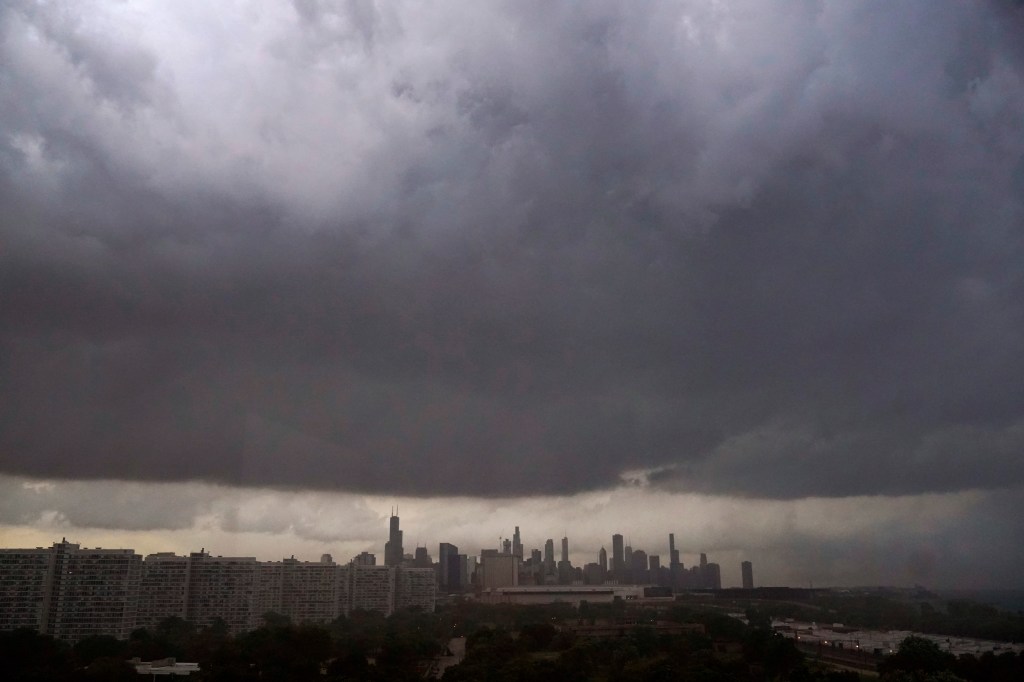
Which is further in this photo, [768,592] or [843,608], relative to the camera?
[768,592]

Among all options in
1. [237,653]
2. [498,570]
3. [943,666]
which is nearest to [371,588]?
[498,570]

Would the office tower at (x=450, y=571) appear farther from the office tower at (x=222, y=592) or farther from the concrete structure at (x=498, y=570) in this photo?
the office tower at (x=222, y=592)

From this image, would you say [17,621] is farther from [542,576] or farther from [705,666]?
[542,576]

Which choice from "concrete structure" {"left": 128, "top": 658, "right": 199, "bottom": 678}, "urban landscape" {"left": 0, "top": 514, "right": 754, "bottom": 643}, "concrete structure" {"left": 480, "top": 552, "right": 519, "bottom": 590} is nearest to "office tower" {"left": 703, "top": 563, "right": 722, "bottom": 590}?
"urban landscape" {"left": 0, "top": 514, "right": 754, "bottom": 643}

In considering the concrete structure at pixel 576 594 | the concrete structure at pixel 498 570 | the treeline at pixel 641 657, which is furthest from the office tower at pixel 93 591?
the concrete structure at pixel 498 570

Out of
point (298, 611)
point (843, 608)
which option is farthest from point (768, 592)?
point (298, 611)

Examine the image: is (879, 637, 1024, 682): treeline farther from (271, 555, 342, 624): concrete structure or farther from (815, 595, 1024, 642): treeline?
(271, 555, 342, 624): concrete structure
